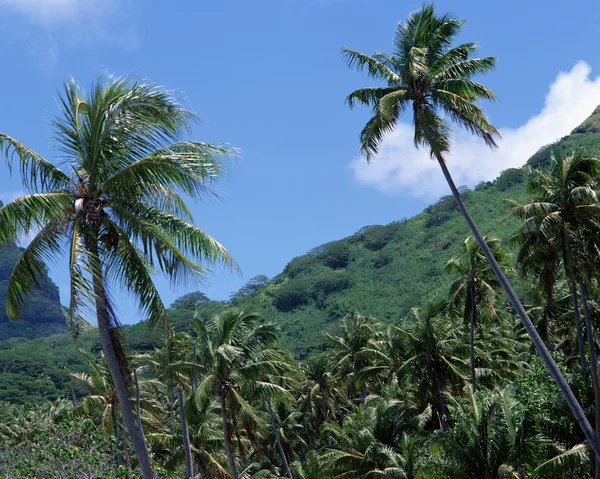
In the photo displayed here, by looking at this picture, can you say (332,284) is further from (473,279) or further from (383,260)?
(473,279)

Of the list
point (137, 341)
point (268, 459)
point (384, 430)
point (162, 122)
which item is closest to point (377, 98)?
point (162, 122)

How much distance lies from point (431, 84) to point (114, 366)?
12351 millimetres

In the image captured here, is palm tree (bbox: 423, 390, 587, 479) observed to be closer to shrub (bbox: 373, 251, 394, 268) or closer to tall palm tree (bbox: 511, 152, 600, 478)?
tall palm tree (bbox: 511, 152, 600, 478)

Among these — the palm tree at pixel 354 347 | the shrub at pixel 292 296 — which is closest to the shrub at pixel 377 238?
the shrub at pixel 292 296

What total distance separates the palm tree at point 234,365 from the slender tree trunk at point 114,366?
1630 cm

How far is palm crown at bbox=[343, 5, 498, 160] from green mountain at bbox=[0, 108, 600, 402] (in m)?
78.8

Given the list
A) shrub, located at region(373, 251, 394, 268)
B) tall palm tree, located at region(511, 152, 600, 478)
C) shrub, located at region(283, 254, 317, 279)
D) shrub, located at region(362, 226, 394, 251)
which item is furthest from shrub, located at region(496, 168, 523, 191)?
tall palm tree, located at region(511, 152, 600, 478)

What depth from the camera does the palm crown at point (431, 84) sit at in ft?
59.6

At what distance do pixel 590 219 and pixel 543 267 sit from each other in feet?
7.33

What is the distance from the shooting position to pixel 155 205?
36.1 ft

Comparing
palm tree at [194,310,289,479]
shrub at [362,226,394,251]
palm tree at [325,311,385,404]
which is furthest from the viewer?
shrub at [362,226,394,251]

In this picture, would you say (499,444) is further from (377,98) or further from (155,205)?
(155,205)

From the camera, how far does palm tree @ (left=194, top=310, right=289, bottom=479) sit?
26859mm

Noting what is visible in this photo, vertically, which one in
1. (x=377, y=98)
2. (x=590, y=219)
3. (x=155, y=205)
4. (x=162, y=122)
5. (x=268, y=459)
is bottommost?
(x=268, y=459)
